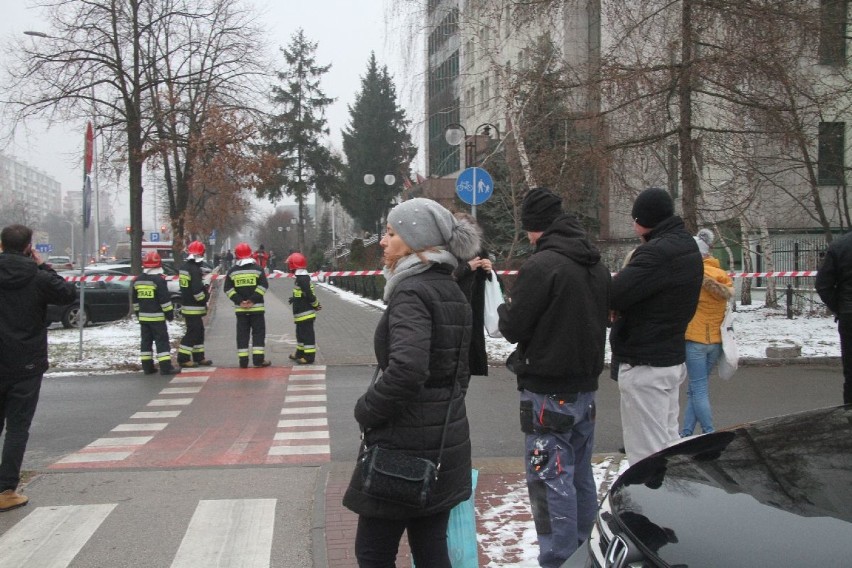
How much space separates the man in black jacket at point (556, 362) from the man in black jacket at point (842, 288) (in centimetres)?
286

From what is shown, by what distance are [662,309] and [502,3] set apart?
1348 cm

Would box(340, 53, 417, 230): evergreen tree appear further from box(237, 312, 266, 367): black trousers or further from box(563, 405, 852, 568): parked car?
box(563, 405, 852, 568): parked car

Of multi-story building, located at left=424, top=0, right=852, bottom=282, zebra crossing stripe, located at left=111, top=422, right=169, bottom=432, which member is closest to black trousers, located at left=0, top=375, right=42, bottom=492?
zebra crossing stripe, located at left=111, top=422, right=169, bottom=432

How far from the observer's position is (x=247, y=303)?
12.5 meters

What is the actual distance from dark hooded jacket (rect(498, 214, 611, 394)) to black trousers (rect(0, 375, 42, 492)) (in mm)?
3542

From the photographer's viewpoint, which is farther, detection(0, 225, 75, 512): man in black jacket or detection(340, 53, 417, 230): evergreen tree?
detection(340, 53, 417, 230): evergreen tree

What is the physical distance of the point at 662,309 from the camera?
4.75 metres

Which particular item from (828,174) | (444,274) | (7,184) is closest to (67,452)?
(444,274)

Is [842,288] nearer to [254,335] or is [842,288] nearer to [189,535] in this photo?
[189,535]

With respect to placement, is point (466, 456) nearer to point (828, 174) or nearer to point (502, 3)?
point (502, 3)

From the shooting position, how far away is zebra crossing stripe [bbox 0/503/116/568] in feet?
15.7

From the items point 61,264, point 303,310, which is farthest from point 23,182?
point 303,310

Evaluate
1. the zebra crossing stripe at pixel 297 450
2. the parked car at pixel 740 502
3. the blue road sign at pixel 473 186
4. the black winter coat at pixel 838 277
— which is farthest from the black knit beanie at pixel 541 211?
the blue road sign at pixel 473 186

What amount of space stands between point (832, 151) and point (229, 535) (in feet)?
58.9
